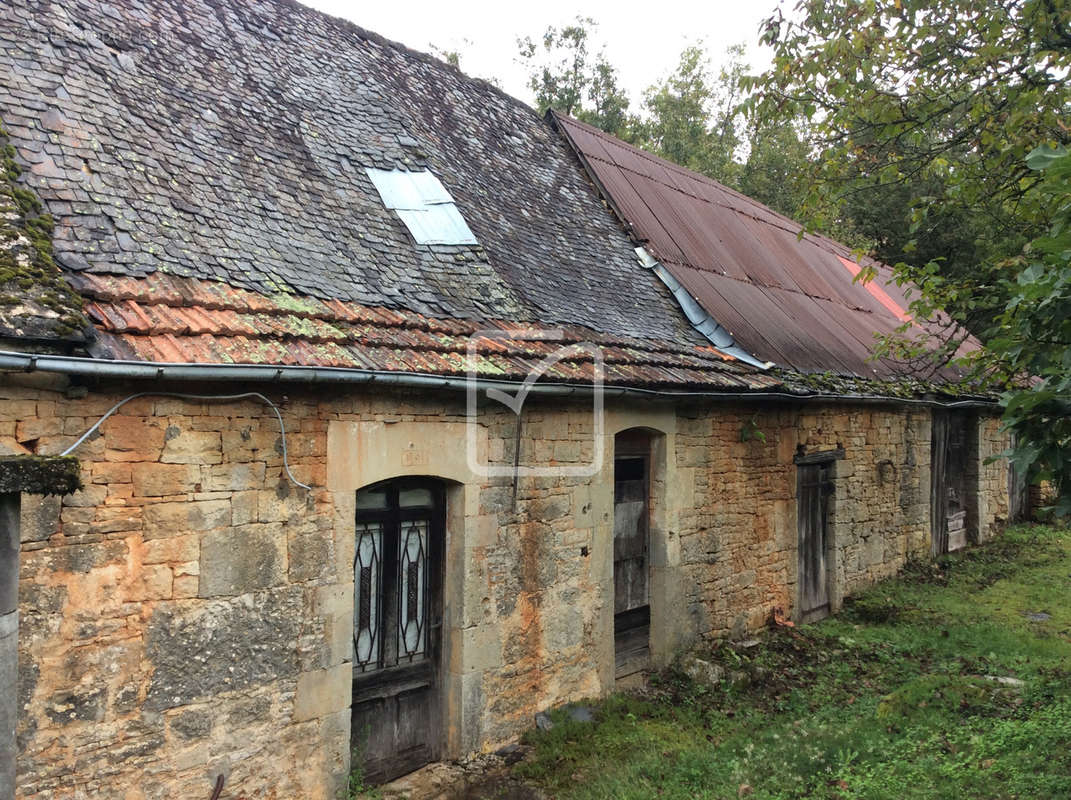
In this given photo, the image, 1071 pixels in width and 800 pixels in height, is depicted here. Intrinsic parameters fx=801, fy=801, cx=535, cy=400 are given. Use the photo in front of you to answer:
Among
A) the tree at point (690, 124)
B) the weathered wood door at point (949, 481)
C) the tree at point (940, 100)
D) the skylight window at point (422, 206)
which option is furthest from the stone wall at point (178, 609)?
the tree at point (690, 124)

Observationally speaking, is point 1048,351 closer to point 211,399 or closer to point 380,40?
point 211,399

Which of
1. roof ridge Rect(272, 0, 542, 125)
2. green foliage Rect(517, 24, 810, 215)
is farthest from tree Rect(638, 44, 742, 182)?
roof ridge Rect(272, 0, 542, 125)

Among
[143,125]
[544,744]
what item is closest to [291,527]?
[544,744]

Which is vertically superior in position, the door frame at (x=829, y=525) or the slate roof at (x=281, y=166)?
the slate roof at (x=281, y=166)

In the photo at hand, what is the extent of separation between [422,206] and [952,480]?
37.3 feet

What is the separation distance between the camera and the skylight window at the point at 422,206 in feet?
23.9

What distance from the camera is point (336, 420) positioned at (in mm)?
5258

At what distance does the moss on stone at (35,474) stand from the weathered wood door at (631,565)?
5.43 metres

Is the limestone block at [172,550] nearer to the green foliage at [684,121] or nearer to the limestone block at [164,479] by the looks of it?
the limestone block at [164,479]

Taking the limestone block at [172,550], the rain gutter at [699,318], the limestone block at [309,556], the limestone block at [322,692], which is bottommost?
the limestone block at [322,692]

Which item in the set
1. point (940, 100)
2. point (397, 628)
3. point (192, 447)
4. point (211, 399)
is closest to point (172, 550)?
point (192, 447)

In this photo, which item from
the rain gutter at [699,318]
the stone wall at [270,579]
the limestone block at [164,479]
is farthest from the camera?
the rain gutter at [699,318]

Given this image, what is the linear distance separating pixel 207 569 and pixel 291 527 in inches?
22.6

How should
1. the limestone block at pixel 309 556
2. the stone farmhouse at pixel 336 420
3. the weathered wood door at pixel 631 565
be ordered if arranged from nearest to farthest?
the stone farmhouse at pixel 336 420 → the limestone block at pixel 309 556 → the weathered wood door at pixel 631 565
